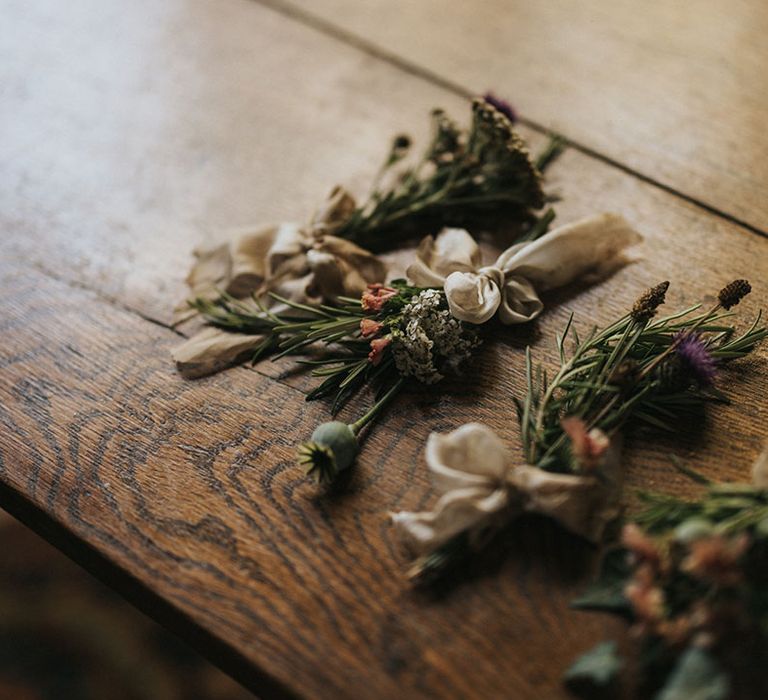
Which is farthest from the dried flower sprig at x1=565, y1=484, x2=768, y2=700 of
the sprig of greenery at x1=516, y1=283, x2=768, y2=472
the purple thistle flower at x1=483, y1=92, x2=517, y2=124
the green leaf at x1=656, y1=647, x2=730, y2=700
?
the purple thistle flower at x1=483, y1=92, x2=517, y2=124

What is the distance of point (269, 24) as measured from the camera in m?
1.60

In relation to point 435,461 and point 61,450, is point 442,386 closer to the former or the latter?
point 435,461

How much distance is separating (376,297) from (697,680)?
1.79 ft

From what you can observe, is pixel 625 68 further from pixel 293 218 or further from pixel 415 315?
pixel 415 315

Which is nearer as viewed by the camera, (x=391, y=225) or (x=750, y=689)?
(x=750, y=689)

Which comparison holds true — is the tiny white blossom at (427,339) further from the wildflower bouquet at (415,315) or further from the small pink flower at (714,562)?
the small pink flower at (714,562)

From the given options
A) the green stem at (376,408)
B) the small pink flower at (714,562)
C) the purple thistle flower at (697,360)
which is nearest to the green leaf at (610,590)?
the small pink flower at (714,562)

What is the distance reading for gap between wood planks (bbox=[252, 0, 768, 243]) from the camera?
3.81ft

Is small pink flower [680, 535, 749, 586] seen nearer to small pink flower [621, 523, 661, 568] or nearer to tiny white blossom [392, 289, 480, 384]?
small pink flower [621, 523, 661, 568]

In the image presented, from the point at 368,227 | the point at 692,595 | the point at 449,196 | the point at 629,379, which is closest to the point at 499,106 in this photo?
the point at 449,196

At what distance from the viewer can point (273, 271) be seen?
112 centimetres

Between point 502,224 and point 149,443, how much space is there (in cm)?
61

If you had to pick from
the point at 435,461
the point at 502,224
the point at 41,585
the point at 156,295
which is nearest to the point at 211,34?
the point at 156,295

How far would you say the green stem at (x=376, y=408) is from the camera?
91 centimetres
